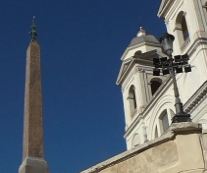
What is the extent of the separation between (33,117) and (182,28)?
60.3ft

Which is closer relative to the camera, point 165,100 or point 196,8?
point 196,8

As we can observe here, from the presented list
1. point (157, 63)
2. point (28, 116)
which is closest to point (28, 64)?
point (28, 116)

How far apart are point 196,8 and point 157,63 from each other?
15.4 m

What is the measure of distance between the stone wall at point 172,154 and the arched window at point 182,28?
18.9 m

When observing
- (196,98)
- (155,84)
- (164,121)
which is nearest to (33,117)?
(196,98)

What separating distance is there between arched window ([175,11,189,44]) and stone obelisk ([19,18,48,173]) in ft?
51.0

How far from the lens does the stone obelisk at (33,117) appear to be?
12.0 m

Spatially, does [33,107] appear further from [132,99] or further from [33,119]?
[132,99]

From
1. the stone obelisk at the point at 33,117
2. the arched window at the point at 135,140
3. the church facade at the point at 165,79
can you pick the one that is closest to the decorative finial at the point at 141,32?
the church facade at the point at 165,79

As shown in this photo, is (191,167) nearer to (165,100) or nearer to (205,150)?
(205,150)

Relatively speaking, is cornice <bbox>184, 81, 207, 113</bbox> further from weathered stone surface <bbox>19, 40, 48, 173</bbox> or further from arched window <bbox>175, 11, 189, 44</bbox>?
weathered stone surface <bbox>19, 40, 48, 173</bbox>

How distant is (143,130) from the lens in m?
33.1

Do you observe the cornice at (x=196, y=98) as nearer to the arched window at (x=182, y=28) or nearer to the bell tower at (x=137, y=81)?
the arched window at (x=182, y=28)

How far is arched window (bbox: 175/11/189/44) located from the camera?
2894 cm
